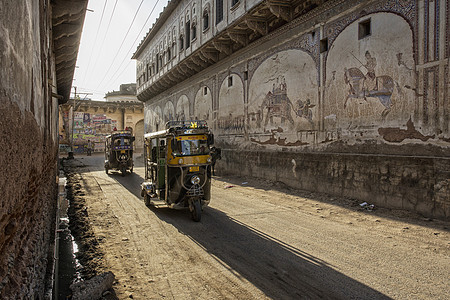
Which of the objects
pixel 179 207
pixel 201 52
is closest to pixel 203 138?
pixel 179 207

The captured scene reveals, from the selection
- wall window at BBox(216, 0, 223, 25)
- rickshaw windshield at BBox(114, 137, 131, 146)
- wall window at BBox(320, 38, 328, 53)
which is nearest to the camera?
wall window at BBox(320, 38, 328, 53)

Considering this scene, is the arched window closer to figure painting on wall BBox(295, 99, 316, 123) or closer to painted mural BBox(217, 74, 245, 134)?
painted mural BBox(217, 74, 245, 134)

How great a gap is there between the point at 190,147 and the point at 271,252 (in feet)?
12.5

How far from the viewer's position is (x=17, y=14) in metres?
2.97

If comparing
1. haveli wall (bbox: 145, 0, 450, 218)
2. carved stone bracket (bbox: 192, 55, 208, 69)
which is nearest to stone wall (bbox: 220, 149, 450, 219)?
haveli wall (bbox: 145, 0, 450, 218)

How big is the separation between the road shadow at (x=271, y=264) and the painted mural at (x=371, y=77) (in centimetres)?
574

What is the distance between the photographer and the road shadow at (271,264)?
4.16 m

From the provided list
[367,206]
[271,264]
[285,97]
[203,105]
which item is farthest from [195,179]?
[203,105]

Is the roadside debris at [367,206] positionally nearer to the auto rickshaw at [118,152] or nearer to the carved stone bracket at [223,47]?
the carved stone bracket at [223,47]

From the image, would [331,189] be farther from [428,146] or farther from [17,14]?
[17,14]

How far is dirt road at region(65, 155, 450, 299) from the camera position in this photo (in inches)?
169

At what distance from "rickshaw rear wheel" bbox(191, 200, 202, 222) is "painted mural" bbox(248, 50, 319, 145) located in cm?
647

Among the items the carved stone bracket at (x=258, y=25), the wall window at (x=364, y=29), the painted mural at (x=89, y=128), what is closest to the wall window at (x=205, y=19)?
the carved stone bracket at (x=258, y=25)

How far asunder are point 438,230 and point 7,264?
26.4 feet
